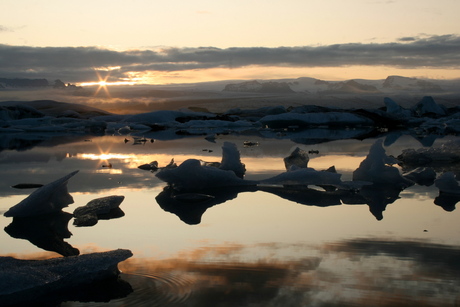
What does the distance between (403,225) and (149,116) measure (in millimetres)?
21505

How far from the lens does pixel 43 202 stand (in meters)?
4.36

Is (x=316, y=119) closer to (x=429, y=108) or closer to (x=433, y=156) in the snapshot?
(x=429, y=108)

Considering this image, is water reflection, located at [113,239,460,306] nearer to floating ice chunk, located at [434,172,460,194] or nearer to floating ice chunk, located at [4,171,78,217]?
floating ice chunk, located at [4,171,78,217]

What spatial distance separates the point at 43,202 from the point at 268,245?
205 cm

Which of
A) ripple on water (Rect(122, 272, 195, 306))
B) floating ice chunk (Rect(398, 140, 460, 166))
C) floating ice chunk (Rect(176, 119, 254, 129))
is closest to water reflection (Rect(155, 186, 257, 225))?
ripple on water (Rect(122, 272, 195, 306))

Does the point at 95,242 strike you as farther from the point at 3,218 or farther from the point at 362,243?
the point at 362,243

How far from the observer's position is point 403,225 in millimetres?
4004

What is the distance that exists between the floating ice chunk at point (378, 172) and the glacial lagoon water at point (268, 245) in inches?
6.5

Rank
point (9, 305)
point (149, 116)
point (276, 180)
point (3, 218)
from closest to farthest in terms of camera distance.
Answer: point (9, 305)
point (3, 218)
point (276, 180)
point (149, 116)

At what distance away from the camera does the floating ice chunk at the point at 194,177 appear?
5.53 m

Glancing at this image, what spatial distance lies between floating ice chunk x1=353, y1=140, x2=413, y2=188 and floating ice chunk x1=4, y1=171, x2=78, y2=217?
10.9 ft

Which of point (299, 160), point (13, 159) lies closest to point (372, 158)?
point (299, 160)

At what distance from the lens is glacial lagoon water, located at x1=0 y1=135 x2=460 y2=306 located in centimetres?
251

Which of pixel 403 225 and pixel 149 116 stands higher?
pixel 403 225
